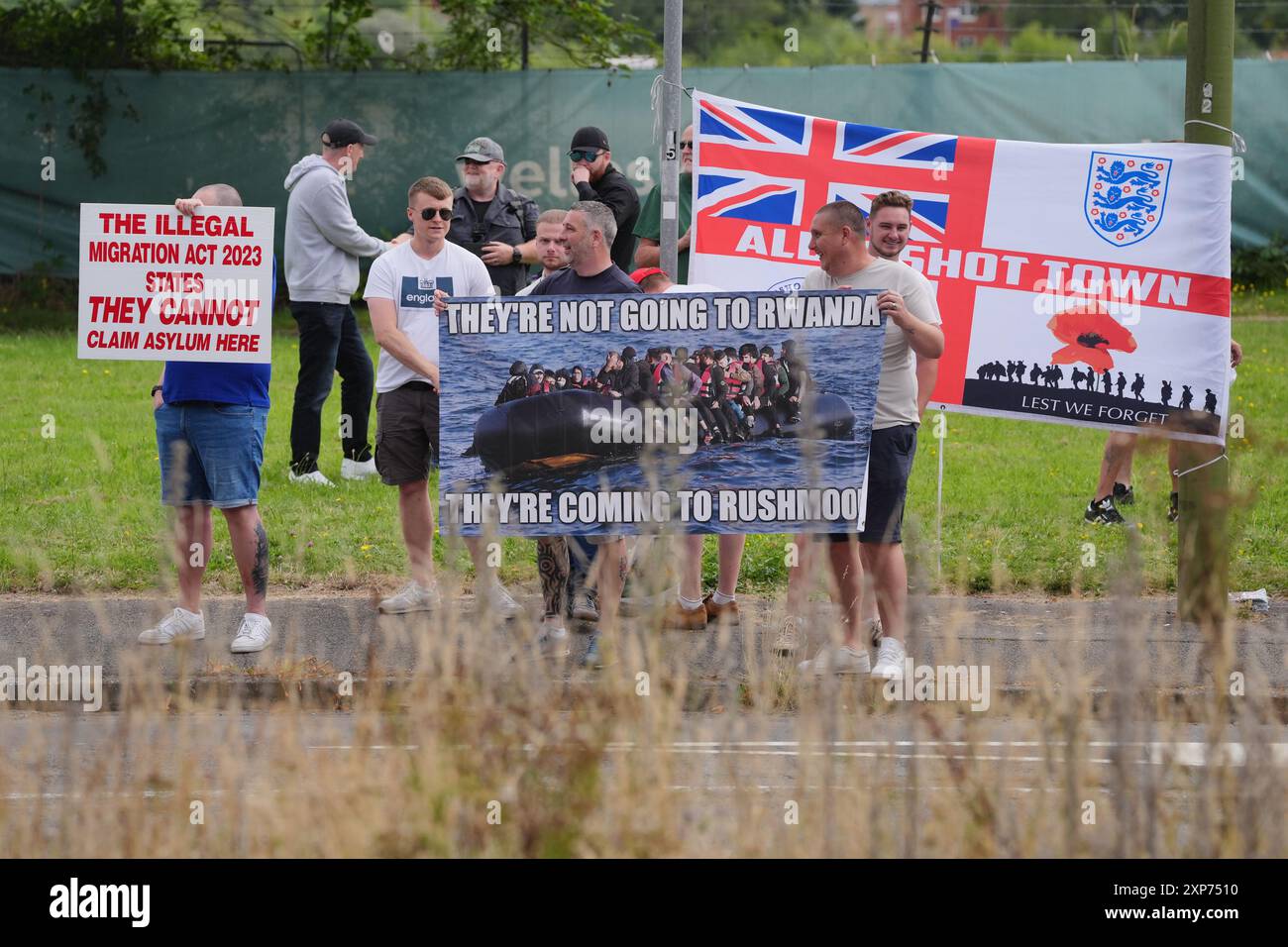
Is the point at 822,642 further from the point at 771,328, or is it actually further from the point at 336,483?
A: the point at 336,483

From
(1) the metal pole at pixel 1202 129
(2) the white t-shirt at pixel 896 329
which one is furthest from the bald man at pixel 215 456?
(1) the metal pole at pixel 1202 129

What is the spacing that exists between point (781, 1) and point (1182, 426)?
26094mm

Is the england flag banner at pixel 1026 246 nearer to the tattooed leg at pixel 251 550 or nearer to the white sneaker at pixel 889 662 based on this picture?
the white sneaker at pixel 889 662

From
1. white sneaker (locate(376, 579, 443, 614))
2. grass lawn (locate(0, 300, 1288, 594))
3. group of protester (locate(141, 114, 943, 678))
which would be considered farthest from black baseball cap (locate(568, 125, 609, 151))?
white sneaker (locate(376, 579, 443, 614))

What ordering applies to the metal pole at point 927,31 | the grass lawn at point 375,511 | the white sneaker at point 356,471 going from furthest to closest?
the metal pole at point 927,31 → the white sneaker at point 356,471 → the grass lawn at point 375,511

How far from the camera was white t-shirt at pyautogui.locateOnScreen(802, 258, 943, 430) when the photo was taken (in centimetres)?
707

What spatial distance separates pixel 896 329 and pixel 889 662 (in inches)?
52.7

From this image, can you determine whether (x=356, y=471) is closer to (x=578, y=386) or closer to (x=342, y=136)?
(x=342, y=136)

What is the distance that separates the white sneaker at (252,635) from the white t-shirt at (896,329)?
2.69 metres

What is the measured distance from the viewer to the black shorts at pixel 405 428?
26.1 feet

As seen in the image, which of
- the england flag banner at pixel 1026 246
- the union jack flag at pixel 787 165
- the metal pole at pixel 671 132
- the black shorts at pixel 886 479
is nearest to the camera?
the black shorts at pixel 886 479

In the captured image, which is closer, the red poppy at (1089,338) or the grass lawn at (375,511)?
the red poppy at (1089,338)

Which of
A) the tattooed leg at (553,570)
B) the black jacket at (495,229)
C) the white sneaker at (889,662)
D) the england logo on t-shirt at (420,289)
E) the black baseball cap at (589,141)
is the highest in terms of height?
the black baseball cap at (589,141)

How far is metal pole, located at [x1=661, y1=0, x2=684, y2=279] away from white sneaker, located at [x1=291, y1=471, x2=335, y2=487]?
134 inches
